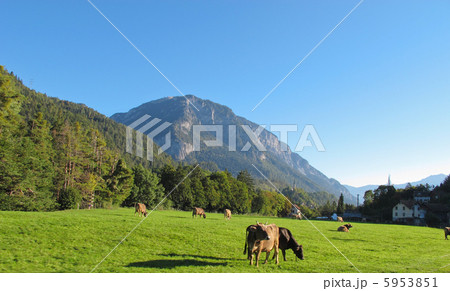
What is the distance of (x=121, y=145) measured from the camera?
162 metres

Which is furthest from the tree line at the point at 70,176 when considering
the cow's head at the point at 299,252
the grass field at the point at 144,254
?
the cow's head at the point at 299,252

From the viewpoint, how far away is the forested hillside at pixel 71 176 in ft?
115

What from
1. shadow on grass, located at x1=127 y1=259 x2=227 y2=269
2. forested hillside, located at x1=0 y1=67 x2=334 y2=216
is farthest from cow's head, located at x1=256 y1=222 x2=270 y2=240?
forested hillside, located at x1=0 y1=67 x2=334 y2=216

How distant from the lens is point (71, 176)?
4881 cm

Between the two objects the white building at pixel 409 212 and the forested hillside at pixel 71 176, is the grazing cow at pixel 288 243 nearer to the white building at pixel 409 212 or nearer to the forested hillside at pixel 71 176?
the forested hillside at pixel 71 176

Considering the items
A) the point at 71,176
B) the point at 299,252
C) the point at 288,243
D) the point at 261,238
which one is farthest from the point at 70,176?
the point at 261,238

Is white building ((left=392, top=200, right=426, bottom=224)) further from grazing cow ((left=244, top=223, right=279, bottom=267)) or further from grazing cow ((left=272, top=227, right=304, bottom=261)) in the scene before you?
grazing cow ((left=244, top=223, right=279, bottom=267))

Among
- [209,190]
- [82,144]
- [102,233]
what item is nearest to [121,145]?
[209,190]

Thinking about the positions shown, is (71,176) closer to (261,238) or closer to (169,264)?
(169,264)

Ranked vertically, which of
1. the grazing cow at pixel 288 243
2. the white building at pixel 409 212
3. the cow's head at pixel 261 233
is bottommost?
the white building at pixel 409 212

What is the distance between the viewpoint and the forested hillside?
1378 inches

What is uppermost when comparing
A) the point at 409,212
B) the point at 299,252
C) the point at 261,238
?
the point at 261,238

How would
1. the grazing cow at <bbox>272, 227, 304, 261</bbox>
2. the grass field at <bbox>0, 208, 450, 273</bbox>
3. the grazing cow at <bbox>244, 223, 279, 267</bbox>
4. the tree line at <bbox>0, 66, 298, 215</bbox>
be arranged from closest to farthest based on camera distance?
the grass field at <bbox>0, 208, 450, 273</bbox> → the grazing cow at <bbox>244, 223, 279, 267</bbox> → the grazing cow at <bbox>272, 227, 304, 261</bbox> → the tree line at <bbox>0, 66, 298, 215</bbox>
